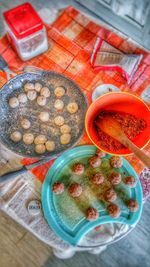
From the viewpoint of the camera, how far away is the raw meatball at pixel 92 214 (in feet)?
2.74

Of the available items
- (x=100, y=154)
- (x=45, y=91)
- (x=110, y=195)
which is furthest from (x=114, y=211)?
(x=45, y=91)

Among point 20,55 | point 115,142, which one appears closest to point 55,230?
point 115,142

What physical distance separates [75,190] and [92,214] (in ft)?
0.24

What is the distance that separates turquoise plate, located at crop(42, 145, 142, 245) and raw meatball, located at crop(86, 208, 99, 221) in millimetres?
14

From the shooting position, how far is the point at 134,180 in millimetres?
860

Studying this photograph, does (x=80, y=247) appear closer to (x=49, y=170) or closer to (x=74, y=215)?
(x=74, y=215)

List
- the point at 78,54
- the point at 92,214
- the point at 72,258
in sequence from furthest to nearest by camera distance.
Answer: the point at 72,258 < the point at 78,54 < the point at 92,214

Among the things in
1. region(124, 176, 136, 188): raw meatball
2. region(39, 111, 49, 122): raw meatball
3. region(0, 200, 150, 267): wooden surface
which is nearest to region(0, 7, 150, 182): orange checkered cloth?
region(39, 111, 49, 122): raw meatball

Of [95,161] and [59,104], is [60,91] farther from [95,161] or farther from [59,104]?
[95,161]

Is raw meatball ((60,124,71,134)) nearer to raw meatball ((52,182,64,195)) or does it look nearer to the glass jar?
raw meatball ((52,182,64,195))

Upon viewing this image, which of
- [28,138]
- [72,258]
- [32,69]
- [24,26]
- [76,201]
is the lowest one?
[72,258]

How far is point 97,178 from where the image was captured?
86cm

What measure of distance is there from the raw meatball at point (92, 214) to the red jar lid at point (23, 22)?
48 cm

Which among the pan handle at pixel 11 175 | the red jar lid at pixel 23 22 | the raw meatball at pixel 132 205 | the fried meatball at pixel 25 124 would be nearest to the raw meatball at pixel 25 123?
the fried meatball at pixel 25 124
